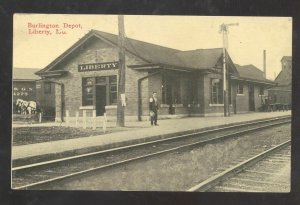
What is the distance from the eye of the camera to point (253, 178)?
6359mm

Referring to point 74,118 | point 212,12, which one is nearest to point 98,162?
point 74,118

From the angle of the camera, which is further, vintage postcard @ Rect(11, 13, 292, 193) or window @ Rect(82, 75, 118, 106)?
window @ Rect(82, 75, 118, 106)

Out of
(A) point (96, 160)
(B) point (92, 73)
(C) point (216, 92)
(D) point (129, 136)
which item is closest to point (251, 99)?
(C) point (216, 92)

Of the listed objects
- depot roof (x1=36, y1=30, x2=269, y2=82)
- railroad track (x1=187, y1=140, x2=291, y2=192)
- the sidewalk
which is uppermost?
depot roof (x1=36, y1=30, x2=269, y2=82)

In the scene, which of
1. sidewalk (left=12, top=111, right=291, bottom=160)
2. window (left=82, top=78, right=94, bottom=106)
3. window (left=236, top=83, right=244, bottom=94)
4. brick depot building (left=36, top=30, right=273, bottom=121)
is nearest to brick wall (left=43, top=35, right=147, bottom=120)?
brick depot building (left=36, top=30, right=273, bottom=121)

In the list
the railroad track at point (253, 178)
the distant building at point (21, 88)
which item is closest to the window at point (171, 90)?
the railroad track at point (253, 178)

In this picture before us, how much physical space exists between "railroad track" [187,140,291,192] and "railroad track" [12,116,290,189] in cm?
85

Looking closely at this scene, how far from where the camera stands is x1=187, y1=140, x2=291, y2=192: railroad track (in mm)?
6024

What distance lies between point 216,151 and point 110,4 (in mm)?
3342

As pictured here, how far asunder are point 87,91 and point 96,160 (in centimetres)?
355

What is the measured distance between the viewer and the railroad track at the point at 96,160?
19.9ft

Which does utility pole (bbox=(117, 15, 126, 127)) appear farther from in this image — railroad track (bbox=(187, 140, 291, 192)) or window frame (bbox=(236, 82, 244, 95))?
window frame (bbox=(236, 82, 244, 95))

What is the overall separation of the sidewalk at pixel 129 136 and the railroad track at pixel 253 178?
908 mm

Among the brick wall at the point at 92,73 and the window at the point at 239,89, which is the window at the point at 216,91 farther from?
the brick wall at the point at 92,73
